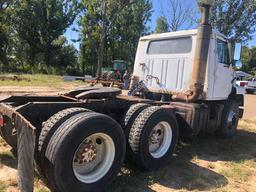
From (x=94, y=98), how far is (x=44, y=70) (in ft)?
135

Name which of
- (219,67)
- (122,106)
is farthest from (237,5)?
(122,106)

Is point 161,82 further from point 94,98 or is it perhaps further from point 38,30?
point 38,30

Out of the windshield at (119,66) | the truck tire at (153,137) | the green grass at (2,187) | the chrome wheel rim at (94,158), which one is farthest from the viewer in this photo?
the windshield at (119,66)

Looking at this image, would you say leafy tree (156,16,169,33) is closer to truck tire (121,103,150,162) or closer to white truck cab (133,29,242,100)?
white truck cab (133,29,242,100)

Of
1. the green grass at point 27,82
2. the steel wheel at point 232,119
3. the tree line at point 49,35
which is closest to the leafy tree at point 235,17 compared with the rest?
the tree line at point 49,35

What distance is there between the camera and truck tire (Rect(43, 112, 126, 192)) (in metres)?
3.71

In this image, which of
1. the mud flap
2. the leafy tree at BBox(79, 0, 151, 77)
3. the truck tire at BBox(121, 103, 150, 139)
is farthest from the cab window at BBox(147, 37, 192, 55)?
the leafy tree at BBox(79, 0, 151, 77)

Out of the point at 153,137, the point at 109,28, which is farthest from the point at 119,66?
the point at 153,137

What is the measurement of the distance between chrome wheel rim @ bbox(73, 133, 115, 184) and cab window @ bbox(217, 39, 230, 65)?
3.95m

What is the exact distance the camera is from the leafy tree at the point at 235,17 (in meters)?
37.4

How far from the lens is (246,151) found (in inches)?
281

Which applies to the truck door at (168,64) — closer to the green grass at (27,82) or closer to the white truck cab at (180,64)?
the white truck cab at (180,64)

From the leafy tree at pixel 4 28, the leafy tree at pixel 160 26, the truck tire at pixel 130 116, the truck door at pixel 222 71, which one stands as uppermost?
the leafy tree at pixel 160 26

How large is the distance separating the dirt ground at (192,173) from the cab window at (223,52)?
6.44ft
